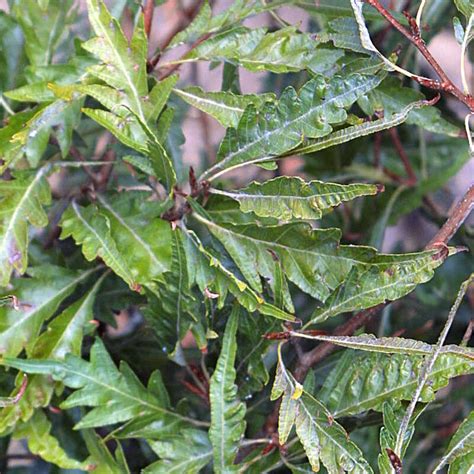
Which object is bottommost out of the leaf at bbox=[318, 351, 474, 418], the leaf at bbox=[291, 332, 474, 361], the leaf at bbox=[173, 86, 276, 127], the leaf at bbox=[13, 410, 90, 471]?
the leaf at bbox=[13, 410, 90, 471]

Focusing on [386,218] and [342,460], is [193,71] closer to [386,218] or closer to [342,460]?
[386,218]

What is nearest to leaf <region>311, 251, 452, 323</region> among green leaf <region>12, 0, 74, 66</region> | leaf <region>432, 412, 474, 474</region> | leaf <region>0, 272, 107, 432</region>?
leaf <region>432, 412, 474, 474</region>

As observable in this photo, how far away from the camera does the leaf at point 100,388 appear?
0.62m

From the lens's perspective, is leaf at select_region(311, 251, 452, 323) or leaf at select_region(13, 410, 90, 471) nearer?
leaf at select_region(311, 251, 452, 323)

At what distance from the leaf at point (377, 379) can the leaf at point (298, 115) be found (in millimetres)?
185

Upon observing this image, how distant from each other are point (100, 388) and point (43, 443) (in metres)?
0.08

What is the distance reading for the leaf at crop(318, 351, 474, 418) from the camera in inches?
21.3

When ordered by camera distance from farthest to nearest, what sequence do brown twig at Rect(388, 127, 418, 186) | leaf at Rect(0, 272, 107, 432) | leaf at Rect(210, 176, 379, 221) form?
1. brown twig at Rect(388, 127, 418, 186)
2. leaf at Rect(0, 272, 107, 432)
3. leaf at Rect(210, 176, 379, 221)

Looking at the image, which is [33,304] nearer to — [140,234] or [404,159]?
[140,234]

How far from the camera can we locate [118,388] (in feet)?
2.10

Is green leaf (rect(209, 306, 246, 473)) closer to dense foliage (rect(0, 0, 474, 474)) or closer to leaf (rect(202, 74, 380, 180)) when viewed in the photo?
dense foliage (rect(0, 0, 474, 474))

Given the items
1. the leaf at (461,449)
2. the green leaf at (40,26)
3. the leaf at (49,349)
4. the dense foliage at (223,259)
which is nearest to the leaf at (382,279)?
the dense foliage at (223,259)

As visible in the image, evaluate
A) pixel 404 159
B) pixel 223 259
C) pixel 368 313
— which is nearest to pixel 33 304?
pixel 223 259

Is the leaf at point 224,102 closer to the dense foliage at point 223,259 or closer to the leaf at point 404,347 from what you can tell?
the dense foliage at point 223,259
